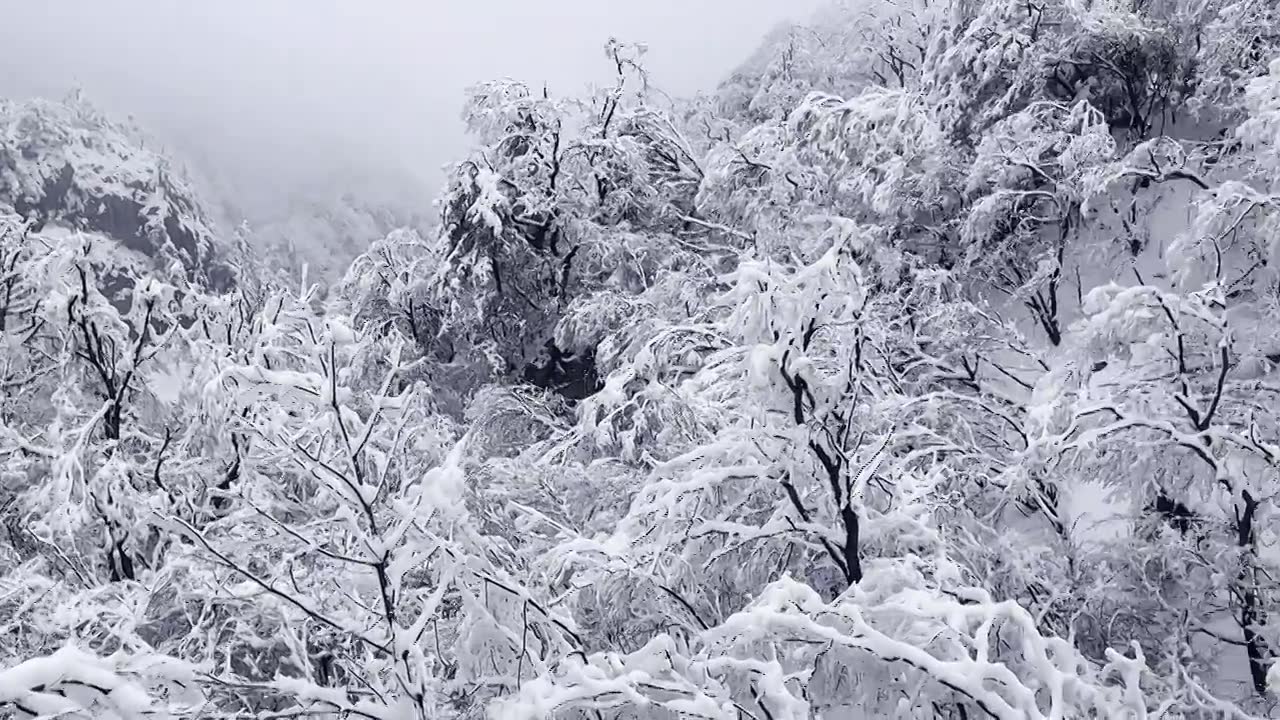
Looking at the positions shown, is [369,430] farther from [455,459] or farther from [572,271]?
[572,271]

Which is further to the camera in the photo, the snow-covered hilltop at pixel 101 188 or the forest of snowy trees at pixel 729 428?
the snow-covered hilltop at pixel 101 188

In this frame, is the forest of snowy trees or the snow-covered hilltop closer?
the forest of snowy trees

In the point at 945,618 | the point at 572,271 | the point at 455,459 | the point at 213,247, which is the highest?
the point at 455,459

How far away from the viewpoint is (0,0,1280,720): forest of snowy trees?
9.95ft

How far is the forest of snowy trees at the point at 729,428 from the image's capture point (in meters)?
3.03

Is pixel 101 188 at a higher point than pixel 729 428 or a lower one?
lower

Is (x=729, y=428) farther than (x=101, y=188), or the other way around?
(x=101, y=188)

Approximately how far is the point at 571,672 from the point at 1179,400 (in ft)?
12.9

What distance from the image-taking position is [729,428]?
160 inches

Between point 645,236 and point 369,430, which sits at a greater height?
point 369,430

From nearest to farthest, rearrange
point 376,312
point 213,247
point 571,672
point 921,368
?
point 571,672 → point 921,368 → point 376,312 → point 213,247

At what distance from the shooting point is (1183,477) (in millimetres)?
4910

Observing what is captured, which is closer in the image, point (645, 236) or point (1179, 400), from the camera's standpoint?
point (1179, 400)

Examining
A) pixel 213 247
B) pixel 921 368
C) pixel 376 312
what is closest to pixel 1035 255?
pixel 921 368
